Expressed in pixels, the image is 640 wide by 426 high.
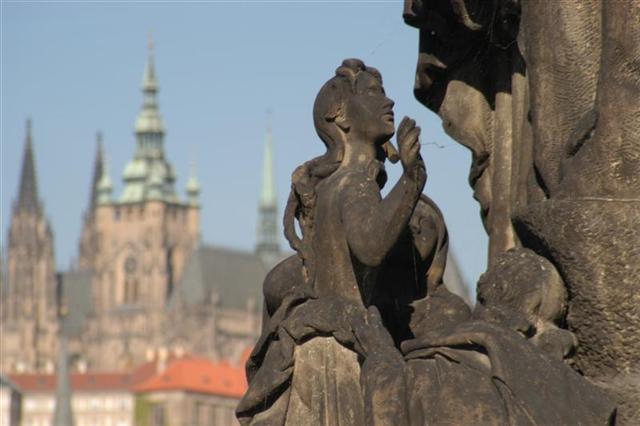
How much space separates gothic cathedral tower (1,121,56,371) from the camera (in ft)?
555

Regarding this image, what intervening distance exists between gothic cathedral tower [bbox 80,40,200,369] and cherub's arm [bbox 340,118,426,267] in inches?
6166

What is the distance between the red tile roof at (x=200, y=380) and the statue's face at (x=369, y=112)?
136348 mm

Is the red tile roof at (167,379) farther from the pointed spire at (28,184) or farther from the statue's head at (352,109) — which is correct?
the statue's head at (352,109)

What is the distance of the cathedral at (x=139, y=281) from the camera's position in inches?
6368

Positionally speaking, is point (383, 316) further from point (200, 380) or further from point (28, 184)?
point (28, 184)

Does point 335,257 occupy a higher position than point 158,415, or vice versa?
point 158,415

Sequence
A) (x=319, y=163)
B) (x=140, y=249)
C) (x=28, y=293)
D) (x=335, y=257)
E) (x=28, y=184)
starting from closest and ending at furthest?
(x=335, y=257)
(x=319, y=163)
(x=140, y=249)
(x=28, y=293)
(x=28, y=184)

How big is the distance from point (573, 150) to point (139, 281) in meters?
158

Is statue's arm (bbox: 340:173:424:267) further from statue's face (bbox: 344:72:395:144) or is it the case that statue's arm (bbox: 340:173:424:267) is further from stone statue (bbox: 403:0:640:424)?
stone statue (bbox: 403:0:640:424)

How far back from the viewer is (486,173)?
8.30 metres

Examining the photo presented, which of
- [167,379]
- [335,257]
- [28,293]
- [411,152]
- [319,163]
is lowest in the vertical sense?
[335,257]

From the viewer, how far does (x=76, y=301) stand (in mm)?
172500

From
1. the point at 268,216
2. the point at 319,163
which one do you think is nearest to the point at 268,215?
the point at 268,216

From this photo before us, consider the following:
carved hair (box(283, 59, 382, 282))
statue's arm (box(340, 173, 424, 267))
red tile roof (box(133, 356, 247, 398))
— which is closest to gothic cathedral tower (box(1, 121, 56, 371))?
red tile roof (box(133, 356, 247, 398))
